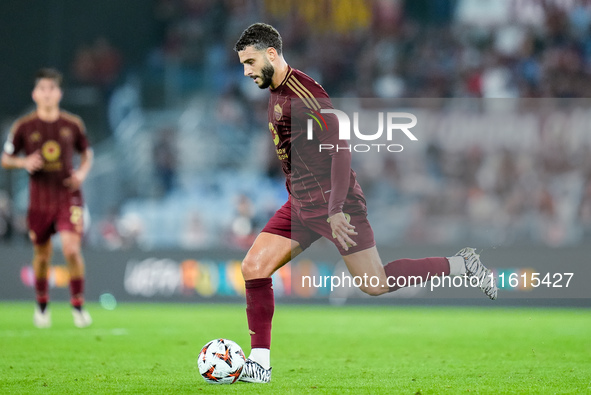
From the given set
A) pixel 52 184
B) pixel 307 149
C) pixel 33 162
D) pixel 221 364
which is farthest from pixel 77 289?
pixel 307 149

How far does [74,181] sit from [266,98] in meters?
8.69

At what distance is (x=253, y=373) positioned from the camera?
5.63 meters

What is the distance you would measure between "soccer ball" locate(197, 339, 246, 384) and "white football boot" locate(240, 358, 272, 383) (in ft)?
0.11

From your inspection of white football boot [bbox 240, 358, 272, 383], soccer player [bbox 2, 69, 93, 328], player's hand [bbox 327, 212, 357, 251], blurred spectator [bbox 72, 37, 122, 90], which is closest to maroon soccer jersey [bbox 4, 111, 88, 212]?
soccer player [bbox 2, 69, 93, 328]

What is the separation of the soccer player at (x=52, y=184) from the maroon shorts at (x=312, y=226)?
421 centimetres

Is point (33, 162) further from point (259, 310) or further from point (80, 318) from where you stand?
point (259, 310)

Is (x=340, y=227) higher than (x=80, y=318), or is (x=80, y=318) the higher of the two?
(x=340, y=227)

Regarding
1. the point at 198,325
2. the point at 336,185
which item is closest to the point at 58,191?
the point at 198,325

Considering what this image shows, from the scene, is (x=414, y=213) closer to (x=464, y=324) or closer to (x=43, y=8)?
(x=464, y=324)

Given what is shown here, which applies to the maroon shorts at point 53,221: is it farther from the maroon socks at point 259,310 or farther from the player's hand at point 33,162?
the maroon socks at point 259,310

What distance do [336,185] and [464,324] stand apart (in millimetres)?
5620

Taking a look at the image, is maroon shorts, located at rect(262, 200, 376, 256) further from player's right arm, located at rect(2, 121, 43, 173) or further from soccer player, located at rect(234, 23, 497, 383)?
player's right arm, located at rect(2, 121, 43, 173)

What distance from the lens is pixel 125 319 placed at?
11.3m

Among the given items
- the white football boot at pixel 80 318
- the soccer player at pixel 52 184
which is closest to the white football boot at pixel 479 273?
the soccer player at pixel 52 184
